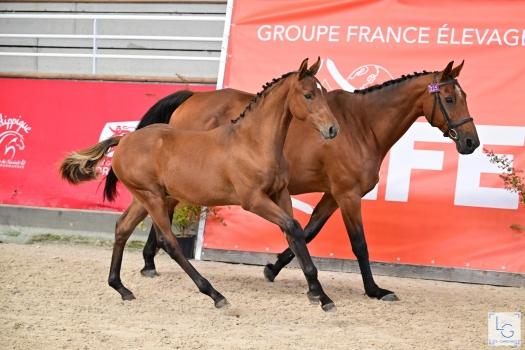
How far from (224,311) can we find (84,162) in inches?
64.9

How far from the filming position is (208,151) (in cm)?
518

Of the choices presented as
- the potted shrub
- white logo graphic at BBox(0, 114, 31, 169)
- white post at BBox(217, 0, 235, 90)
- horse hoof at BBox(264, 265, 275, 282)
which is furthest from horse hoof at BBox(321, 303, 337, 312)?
white logo graphic at BBox(0, 114, 31, 169)

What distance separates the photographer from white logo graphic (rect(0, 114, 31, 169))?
26.5ft

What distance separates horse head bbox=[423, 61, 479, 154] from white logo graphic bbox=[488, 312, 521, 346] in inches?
60.0

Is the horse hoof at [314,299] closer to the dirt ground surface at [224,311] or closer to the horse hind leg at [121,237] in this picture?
the dirt ground surface at [224,311]

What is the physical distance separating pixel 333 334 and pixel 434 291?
6.31 feet

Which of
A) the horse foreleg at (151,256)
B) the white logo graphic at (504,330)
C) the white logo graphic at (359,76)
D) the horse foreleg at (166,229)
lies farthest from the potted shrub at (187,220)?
the white logo graphic at (504,330)

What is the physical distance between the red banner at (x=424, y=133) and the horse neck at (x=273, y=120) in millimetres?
2008

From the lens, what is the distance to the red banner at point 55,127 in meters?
7.73

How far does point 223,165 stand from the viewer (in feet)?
16.7

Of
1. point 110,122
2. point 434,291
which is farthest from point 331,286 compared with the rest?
point 110,122

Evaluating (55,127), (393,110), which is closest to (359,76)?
(393,110)

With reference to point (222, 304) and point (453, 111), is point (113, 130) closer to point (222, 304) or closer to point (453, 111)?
point (222, 304)

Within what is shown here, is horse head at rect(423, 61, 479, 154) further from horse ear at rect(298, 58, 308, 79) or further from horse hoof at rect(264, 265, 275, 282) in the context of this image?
horse hoof at rect(264, 265, 275, 282)
